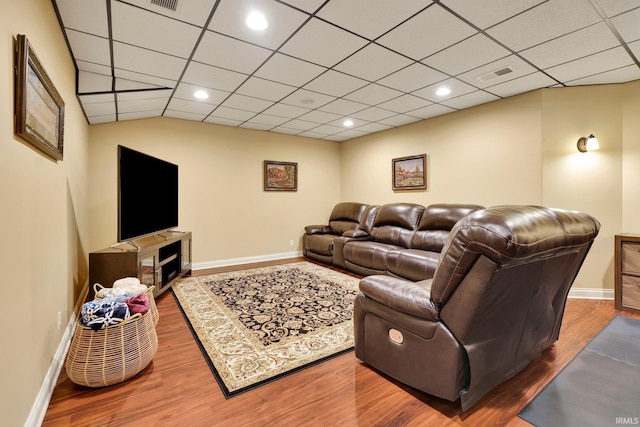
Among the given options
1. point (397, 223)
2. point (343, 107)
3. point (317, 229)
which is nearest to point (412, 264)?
point (397, 223)

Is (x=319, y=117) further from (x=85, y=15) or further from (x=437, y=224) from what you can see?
(x=85, y=15)

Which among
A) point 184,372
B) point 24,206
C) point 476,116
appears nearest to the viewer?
point 24,206

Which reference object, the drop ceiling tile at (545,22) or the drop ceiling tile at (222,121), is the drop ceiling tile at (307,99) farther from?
the drop ceiling tile at (545,22)

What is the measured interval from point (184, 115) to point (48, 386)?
12.8 ft

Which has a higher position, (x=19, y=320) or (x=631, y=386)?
(x=19, y=320)

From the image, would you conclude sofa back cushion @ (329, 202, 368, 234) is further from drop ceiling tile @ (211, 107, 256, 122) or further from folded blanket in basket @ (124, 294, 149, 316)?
folded blanket in basket @ (124, 294, 149, 316)

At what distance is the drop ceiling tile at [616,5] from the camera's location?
195 cm

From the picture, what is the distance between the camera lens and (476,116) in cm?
424

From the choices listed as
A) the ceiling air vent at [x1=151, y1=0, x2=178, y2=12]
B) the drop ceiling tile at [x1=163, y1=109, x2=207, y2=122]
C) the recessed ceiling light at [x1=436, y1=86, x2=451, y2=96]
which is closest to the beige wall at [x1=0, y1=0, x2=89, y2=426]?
the ceiling air vent at [x1=151, y1=0, x2=178, y2=12]

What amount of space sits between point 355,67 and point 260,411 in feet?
9.81

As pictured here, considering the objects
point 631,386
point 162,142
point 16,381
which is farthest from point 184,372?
point 162,142

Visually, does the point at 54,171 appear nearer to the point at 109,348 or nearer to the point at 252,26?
the point at 109,348

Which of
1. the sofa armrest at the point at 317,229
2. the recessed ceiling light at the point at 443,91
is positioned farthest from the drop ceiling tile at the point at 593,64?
the sofa armrest at the point at 317,229

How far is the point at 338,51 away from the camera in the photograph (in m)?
2.61
